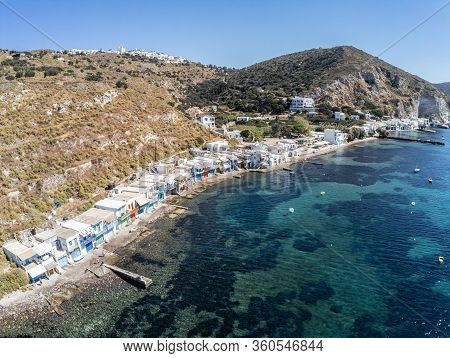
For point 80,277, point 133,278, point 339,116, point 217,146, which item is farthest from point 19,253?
point 339,116

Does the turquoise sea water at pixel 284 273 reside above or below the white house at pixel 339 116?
below

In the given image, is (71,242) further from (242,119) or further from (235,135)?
(242,119)

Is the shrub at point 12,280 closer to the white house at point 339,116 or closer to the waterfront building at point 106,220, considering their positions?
the waterfront building at point 106,220

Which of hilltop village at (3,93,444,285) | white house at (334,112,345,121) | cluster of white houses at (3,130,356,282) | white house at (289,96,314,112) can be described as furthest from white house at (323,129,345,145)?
white house at (289,96,314,112)

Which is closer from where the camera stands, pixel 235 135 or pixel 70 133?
pixel 70 133

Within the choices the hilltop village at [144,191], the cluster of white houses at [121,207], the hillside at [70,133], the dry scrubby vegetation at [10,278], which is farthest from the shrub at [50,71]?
the dry scrubby vegetation at [10,278]

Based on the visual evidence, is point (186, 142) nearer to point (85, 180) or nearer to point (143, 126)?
point (143, 126)
